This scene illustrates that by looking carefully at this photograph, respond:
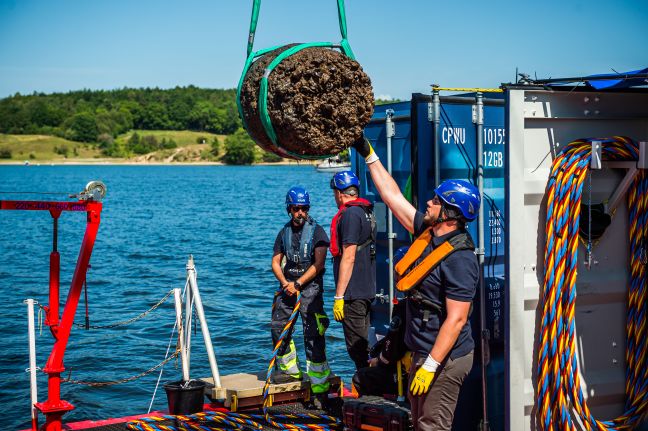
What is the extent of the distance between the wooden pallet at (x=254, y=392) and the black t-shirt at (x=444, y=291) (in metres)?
2.62

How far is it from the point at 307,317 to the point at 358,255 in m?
0.89

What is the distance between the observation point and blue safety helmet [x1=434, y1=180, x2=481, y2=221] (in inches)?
205

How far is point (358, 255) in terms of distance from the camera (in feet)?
24.4

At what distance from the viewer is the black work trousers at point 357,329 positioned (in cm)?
738

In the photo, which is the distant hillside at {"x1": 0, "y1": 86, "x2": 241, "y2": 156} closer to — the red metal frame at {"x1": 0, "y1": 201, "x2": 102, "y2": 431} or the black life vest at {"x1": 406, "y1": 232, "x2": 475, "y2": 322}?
the red metal frame at {"x1": 0, "y1": 201, "x2": 102, "y2": 431}

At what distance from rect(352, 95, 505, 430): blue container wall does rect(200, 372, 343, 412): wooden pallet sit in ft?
5.49

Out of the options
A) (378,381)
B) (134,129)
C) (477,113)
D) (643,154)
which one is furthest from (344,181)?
(134,129)

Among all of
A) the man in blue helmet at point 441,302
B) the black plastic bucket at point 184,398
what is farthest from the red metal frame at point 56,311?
the man in blue helmet at point 441,302

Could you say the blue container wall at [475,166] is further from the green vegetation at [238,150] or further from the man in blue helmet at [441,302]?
the green vegetation at [238,150]

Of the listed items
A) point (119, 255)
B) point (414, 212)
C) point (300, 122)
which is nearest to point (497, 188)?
point (414, 212)

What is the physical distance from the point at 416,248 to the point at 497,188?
5.91 ft

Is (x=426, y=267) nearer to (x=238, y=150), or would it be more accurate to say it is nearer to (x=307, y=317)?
(x=307, y=317)

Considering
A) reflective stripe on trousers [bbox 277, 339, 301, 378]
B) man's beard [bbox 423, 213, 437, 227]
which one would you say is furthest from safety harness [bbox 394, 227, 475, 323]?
reflective stripe on trousers [bbox 277, 339, 301, 378]

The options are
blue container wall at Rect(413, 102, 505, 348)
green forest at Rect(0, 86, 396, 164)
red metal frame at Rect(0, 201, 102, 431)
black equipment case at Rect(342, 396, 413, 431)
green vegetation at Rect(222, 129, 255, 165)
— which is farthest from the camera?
green forest at Rect(0, 86, 396, 164)
